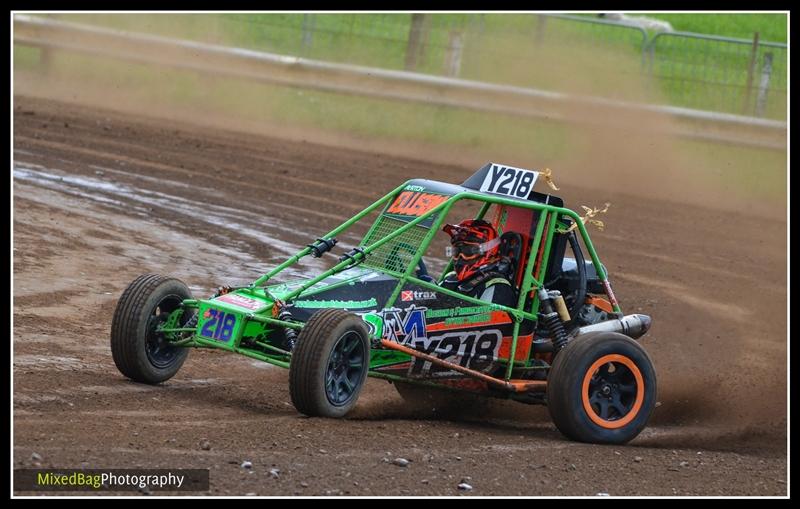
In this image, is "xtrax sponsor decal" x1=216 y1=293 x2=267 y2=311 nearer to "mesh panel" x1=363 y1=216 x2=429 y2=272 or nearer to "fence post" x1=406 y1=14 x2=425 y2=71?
"mesh panel" x1=363 y1=216 x2=429 y2=272

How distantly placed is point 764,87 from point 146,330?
1361cm

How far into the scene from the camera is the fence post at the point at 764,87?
60.6 feet

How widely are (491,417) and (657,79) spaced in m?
11.6

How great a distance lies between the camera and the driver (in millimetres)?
7695

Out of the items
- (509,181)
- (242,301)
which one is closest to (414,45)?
(509,181)

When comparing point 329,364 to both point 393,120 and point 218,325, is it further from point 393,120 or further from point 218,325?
point 393,120

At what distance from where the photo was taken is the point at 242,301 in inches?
279

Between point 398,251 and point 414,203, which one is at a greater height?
point 414,203

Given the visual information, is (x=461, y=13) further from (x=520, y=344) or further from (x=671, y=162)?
(x=520, y=344)

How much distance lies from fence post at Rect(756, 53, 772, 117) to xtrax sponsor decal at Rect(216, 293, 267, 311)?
515 inches

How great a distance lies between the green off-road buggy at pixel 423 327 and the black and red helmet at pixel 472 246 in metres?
0.13

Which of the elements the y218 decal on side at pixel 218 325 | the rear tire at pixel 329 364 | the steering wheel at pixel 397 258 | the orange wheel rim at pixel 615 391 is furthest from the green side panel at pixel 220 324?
the orange wheel rim at pixel 615 391

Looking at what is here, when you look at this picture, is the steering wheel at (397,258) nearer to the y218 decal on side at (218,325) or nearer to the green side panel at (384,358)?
the green side panel at (384,358)

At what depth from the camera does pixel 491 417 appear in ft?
27.0
